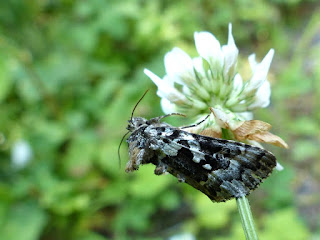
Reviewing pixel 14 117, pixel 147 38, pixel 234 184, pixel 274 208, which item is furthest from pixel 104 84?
pixel 234 184

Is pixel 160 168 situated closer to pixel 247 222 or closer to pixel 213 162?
pixel 213 162

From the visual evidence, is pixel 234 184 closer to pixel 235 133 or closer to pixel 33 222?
pixel 235 133

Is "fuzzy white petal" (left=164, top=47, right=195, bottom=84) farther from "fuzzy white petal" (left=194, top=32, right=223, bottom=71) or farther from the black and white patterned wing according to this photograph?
the black and white patterned wing

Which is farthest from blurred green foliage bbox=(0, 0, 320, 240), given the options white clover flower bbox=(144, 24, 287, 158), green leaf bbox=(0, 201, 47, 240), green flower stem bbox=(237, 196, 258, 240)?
green flower stem bbox=(237, 196, 258, 240)

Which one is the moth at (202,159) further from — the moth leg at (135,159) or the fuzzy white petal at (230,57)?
the fuzzy white petal at (230,57)

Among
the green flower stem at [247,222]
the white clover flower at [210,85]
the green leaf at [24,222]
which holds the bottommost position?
the green flower stem at [247,222]

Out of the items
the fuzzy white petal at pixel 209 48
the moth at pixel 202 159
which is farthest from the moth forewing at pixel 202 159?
the fuzzy white petal at pixel 209 48
